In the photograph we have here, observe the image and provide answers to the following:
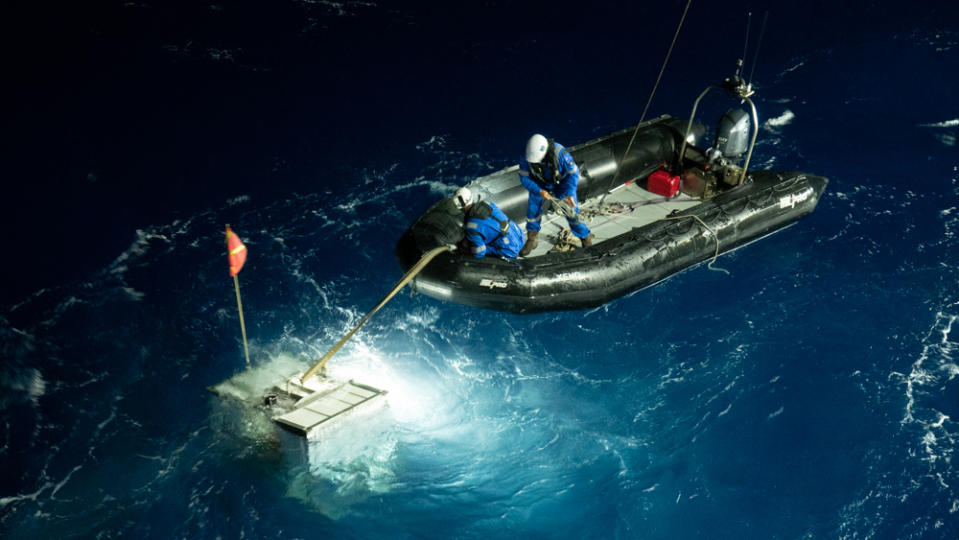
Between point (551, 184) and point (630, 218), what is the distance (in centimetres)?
124

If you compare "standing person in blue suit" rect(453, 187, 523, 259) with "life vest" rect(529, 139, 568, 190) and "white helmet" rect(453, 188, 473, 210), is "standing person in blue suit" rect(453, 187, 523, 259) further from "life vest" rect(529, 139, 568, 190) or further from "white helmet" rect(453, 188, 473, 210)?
"life vest" rect(529, 139, 568, 190)

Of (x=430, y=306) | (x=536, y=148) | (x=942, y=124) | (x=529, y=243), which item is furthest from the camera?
(x=942, y=124)

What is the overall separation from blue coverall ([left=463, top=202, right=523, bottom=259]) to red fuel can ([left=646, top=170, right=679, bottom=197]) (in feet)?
6.58

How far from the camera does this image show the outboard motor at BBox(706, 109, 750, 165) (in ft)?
27.6

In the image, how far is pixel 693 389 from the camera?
7148 millimetres

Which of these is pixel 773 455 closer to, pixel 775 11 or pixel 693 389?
pixel 693 389

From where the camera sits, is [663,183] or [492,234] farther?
[663,183]

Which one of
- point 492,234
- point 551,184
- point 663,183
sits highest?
point 551,184

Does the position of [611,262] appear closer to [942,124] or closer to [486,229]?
[486,229]

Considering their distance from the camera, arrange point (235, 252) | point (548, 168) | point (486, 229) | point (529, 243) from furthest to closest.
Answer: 1. point (529, 243)
2. point (548, 168)
3. point (486, 229)
4. point (235, 252)

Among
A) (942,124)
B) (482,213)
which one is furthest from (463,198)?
(942,124)

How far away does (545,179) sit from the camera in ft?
24.8

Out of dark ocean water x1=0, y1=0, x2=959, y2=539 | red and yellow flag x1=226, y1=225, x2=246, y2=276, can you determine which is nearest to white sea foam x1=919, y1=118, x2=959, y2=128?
dark ocean water x1=0, y1=0, x2=959, y2=539

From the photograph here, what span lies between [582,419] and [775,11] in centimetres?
961
